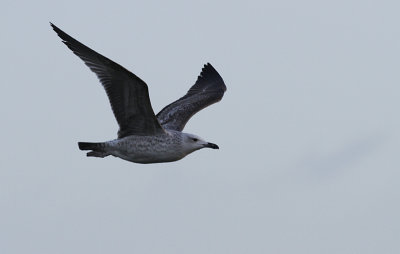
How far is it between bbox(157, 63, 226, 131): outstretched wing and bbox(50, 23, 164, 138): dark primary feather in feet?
10.5

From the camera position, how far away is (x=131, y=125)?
21.0 metres

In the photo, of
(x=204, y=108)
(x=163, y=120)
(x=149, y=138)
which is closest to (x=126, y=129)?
(x=149, y=138)

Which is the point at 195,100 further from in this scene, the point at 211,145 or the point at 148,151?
the point at 148,151

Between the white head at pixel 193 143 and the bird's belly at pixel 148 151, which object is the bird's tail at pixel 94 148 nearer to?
the bird's belly at pixel 148 151

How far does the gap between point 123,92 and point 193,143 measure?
2425 millimetres

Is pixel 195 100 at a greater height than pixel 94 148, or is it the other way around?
pixel 195 100

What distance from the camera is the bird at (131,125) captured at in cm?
1934

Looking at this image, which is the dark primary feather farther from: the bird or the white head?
the white head

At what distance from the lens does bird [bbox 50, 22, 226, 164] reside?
19.3 meters

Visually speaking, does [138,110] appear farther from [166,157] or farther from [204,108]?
[204,108]

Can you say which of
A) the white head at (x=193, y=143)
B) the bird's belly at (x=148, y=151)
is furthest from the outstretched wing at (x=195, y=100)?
the bird's belly at (x=148, y=151)

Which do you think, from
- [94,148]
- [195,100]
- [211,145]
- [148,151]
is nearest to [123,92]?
[148,151]

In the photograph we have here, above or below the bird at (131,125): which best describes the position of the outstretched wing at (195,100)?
above

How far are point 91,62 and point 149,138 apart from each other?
2.64 m
